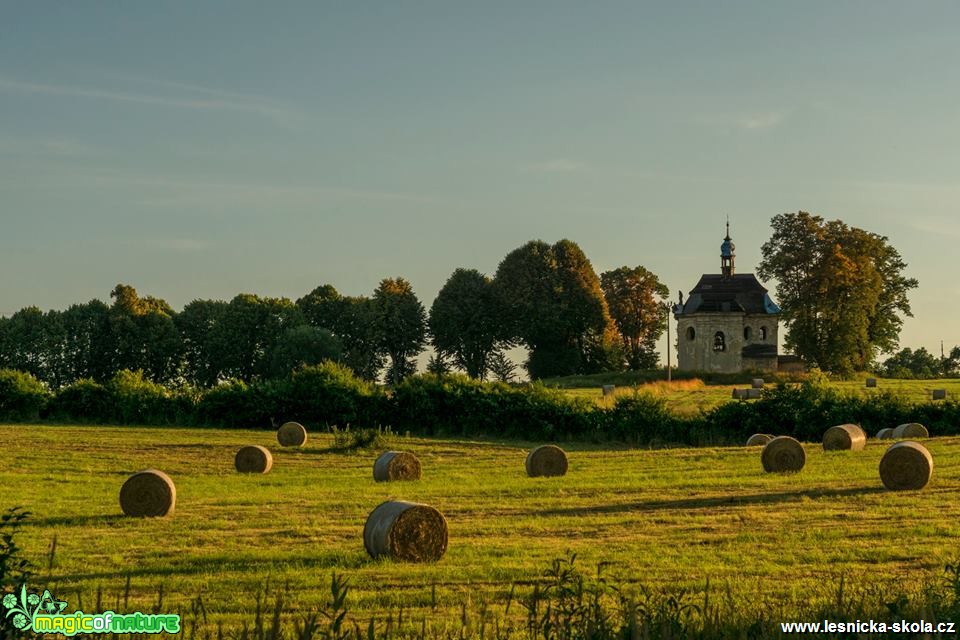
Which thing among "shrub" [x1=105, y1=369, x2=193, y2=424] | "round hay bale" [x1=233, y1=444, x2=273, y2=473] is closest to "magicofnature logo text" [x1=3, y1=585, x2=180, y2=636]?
"round hay bale" [x1=233, y1=444, x2=273, y2=473]

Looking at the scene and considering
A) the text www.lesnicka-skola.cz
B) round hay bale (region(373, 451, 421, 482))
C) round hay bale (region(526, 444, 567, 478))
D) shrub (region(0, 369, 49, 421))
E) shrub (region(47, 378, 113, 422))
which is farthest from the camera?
shrub (region(0, 369, 49, 421))

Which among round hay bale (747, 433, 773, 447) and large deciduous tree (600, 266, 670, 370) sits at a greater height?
large deciduous tree (600, 266, 670, 370)

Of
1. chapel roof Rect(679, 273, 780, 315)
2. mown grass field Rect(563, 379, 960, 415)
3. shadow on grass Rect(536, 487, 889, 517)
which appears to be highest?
chapel roof Rect(679, 273, 780, 315)

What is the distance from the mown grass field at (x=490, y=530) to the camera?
46.1 feet

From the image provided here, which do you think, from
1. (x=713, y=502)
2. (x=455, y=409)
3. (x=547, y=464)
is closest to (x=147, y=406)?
(x=455, y=409)

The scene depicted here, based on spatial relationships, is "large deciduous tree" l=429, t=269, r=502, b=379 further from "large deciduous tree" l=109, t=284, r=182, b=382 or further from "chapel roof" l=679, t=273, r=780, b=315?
"large deciduous tree" l=109, t=284, r=182, b=382

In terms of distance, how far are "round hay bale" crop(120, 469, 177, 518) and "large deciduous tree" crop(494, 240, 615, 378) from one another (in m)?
71.4

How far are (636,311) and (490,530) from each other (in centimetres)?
8710

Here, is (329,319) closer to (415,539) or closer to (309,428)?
(309,428)

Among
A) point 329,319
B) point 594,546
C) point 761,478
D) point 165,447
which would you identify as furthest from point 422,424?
point 329,319

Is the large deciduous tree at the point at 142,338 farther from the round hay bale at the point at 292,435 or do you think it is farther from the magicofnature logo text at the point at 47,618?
the magicofnature logo text at the point at 47,618

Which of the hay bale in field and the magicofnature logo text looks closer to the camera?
the magicofnature logo text

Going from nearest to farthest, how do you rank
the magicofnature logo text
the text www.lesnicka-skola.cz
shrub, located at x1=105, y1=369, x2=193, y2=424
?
1. the magicofnature logo text
2. the text www.lesnicka-skola.cz
3. shrub, located at x1=105, y1=369, x2=193, y2=424

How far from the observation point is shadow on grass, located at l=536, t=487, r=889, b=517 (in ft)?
73.1
